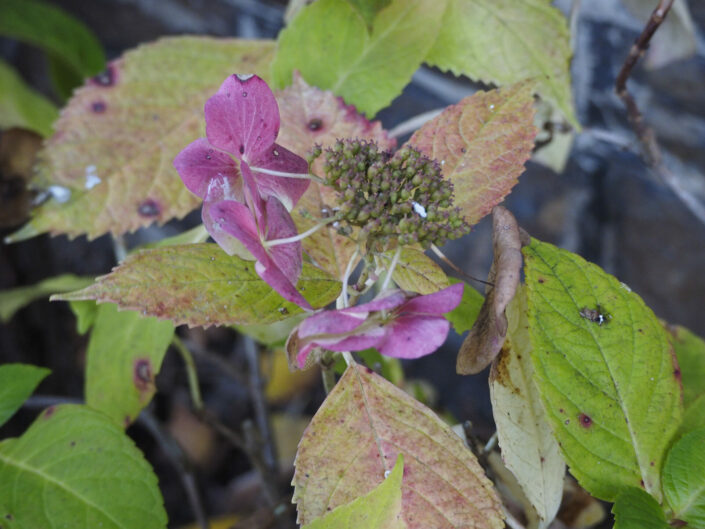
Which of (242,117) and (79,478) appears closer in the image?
(242,117)

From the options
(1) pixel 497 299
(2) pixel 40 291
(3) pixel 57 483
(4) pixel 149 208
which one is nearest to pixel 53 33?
(2) pixel 40 291

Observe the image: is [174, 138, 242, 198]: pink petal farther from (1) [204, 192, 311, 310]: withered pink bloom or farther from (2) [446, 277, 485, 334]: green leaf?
(2) [446, 277, 485, 334]: green leaf

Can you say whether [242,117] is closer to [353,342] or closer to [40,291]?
[353,342]

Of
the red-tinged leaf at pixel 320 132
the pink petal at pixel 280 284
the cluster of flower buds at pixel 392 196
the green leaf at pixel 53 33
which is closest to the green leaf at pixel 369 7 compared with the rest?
the red-tinged leaf at pixel 320 132

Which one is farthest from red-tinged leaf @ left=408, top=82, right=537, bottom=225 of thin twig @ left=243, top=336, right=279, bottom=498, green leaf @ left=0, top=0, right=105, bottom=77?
green leaf @ left=0, top=0, right=105, bottom=77

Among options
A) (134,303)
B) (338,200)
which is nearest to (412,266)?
(338,200)

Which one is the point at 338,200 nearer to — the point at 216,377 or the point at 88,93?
the point at 88,93
